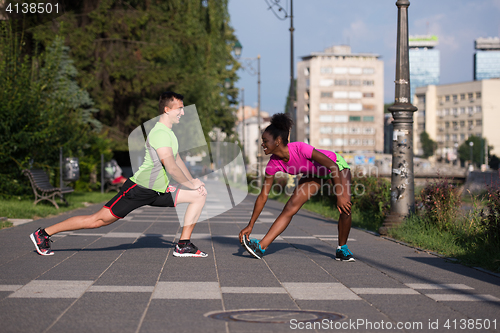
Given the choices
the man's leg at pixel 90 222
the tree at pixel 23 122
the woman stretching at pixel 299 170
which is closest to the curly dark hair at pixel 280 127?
the woman stretching at pixel 299 170

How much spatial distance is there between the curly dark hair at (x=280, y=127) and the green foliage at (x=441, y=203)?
3.78 meters

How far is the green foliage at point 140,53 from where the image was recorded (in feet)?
83.9

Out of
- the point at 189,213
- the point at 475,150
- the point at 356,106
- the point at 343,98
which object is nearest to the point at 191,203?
the point at 189,213

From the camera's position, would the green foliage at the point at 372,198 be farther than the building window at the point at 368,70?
No

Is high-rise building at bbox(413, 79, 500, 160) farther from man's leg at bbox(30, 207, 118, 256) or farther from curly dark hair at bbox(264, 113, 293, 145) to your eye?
man's leg at bbox(30, 207, 118, 256)

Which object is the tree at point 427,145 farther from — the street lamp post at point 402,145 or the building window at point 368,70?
the street lamp post at point 402,145

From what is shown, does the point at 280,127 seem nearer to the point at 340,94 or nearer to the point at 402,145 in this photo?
the point at 402,145

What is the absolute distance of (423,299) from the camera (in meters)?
4.89

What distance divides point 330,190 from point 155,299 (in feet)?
40.0

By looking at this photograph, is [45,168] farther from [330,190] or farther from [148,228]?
[330,190]

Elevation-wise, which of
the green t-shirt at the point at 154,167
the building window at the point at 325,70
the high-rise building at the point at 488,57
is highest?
the high-rise building at the point at 488,57

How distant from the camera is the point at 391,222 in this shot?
1006 cm

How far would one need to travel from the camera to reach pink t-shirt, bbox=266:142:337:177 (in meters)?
6.62

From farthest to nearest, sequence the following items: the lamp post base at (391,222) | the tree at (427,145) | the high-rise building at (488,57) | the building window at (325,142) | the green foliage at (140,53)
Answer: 1. the high-rise building at (488,57)
2. the tree at (427,145)
3. the building window at (325,142)
4. the green foliage at (140,53)
5. the lamp post base at (391,222)
